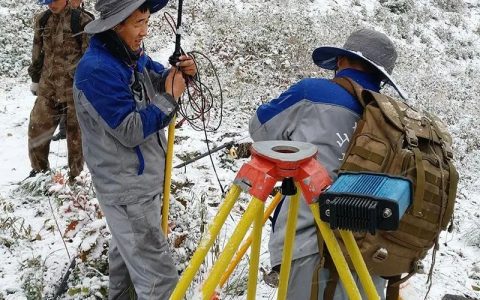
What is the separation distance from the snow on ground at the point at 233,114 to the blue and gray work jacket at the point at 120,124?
1091 mm

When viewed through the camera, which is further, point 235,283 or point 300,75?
point 300,75

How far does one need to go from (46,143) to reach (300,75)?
5.57 metres

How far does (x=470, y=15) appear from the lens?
1572 cm

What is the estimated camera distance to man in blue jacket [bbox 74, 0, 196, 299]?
106 inches

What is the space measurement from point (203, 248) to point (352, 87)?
120cm

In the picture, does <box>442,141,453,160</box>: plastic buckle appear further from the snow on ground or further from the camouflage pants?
the camouflage pants

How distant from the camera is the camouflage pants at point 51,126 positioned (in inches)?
219

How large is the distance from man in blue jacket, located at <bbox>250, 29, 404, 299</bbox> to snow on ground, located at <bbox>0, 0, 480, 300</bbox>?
131 centimetres

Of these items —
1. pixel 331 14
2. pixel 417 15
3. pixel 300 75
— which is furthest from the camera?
pixel 417 15

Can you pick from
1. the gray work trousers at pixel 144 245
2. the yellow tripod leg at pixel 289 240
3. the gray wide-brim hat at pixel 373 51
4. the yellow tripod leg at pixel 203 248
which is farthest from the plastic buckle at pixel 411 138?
the gray work trousers at pixel 144 245

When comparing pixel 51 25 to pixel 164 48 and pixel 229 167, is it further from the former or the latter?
pixel 164 48

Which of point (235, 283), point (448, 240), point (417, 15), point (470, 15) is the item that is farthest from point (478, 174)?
point (470, 15)

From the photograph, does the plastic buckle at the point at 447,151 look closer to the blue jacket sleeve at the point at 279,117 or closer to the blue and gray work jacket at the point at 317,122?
the blue and gray work jacket at the point at 317,122

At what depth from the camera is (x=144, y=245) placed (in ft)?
9.78
